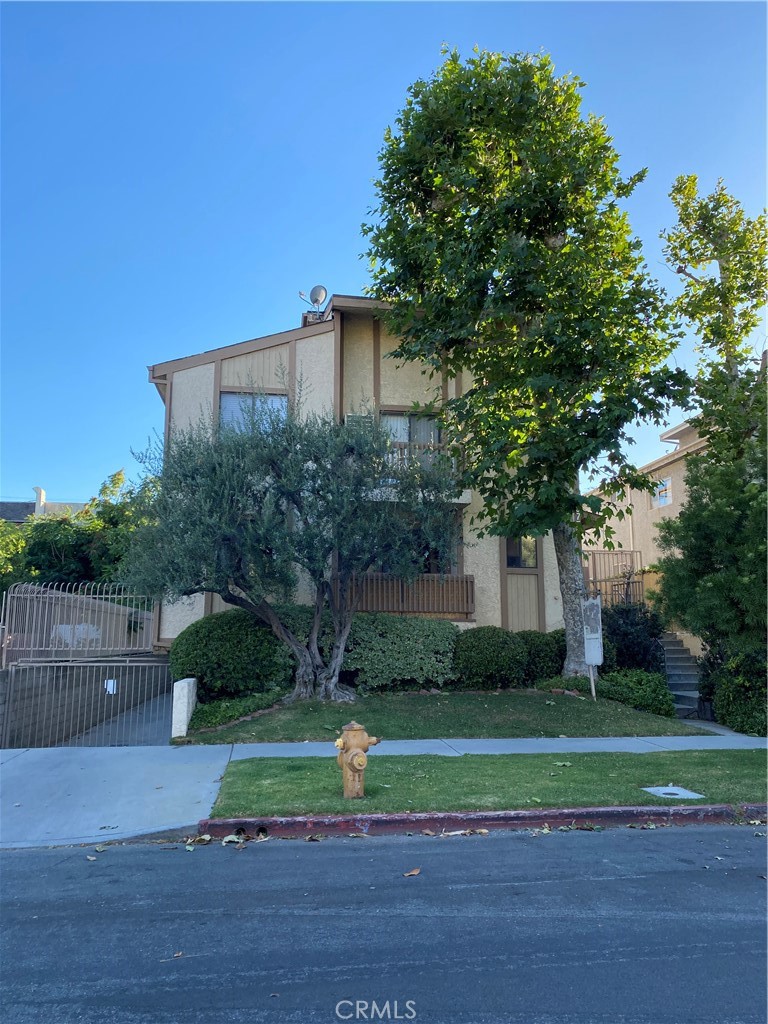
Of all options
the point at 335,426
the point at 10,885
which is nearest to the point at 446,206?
the point at 335,426

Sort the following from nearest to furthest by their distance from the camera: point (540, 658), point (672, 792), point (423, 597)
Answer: point (672, 792) → point (540, 658) → point (423, 597)

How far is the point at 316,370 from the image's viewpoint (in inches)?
637

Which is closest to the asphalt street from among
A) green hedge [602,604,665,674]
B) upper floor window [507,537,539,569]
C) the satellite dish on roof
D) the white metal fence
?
the white metal fence

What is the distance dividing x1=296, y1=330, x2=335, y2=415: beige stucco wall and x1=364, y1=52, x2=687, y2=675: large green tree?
1.99 metres

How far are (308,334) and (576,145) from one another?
20.9 feet

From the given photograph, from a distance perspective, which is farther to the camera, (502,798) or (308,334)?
(308,334)

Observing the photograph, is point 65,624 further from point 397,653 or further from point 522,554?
point 522,554

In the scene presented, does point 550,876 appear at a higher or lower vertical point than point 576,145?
lower

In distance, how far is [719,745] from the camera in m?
10.9

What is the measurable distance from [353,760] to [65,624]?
27.7 ft

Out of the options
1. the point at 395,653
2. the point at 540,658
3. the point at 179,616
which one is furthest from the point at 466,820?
the point at 179,616

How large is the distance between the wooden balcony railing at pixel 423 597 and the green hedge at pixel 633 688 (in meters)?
2.36

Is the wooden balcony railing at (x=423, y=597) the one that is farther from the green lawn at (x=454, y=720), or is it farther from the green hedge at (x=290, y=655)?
the green lawn at (x=454, y=720)

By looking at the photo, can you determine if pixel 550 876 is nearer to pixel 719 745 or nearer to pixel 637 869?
pixel 637 869
